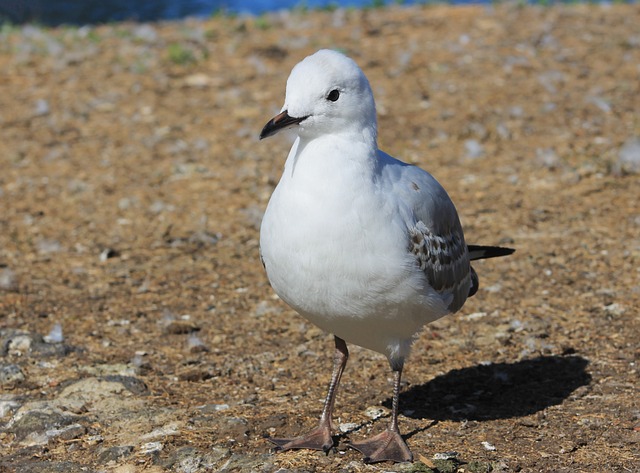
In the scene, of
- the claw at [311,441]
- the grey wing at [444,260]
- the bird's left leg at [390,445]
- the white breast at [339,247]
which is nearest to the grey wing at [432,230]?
the grey wing at [444,260]

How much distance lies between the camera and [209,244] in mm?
7695

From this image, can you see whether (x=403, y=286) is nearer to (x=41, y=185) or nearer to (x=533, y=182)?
(x=533, y=182)

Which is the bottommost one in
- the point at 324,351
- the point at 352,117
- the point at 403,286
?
the point at 324,351

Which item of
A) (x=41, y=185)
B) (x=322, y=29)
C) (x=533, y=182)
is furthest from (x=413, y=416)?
(x=322, y=29)

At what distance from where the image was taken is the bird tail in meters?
5.62

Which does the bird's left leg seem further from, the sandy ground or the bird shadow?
the bird shadow

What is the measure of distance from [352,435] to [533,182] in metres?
4.03

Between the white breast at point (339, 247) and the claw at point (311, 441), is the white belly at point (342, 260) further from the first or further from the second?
the claw at point (311, 441)

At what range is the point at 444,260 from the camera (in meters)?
4.89

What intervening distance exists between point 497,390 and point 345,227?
1768 mm

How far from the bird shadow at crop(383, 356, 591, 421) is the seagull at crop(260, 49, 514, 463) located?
617mm

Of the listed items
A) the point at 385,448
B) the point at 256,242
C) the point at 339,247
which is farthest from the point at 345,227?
the point at 256,242

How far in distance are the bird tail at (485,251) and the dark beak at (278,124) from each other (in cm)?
171

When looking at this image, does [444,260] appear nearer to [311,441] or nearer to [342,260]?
[342,260]
